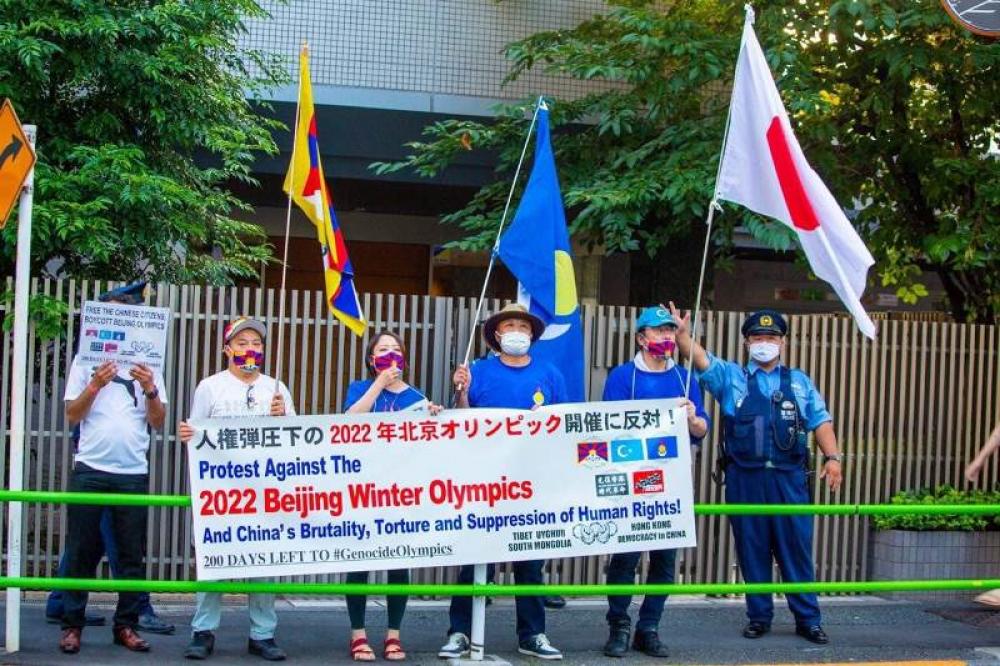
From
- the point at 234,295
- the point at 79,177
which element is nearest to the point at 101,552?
the point at 234,295

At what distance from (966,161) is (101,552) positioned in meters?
7.59

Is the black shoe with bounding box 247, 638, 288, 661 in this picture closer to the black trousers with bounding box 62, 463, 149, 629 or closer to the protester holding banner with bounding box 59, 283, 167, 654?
the protester holding banner with bounding box 59, 283, 167, 654

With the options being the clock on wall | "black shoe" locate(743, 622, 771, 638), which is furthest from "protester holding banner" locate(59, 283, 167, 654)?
the clock on wall

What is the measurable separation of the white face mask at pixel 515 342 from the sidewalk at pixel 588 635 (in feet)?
5.69

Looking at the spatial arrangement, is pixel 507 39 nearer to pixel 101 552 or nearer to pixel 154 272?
pixel 154 272

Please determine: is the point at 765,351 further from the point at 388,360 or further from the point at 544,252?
the point at 388,360

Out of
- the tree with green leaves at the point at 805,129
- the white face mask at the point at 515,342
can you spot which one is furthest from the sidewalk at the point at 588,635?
the tree with green leaves at the point at 805,129

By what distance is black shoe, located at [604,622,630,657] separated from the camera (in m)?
7.55

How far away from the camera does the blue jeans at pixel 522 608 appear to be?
24.2 ft

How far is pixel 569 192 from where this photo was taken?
11.0m

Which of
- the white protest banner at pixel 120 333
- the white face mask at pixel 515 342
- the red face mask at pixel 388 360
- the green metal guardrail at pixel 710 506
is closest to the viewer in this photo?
the green metal guardrail at pixel 710 506

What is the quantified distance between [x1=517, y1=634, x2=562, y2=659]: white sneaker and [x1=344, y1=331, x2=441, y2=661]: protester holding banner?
70 centimetres

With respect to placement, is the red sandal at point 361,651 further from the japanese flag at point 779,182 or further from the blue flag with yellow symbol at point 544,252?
the japanese flag at point 779,182

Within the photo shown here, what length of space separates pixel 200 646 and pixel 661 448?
2747mm
